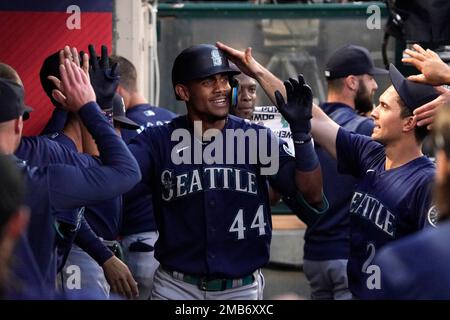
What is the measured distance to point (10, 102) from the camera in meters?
4.11

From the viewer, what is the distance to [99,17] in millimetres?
6895

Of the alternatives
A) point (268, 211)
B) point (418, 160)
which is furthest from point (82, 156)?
point (418, 160)

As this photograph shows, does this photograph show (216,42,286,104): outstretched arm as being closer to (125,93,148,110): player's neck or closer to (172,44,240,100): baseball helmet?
(172,44,240,100): baseball helmet

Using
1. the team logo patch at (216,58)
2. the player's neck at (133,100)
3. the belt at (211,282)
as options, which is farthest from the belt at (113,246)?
the player's neck at (133,100)

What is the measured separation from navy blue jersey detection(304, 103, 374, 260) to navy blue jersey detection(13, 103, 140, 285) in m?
3.05

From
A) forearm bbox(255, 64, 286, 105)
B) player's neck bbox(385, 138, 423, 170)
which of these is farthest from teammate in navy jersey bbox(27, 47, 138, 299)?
player's neck bbox(385, 138, 423, 170)

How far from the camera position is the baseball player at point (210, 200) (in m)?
5.32

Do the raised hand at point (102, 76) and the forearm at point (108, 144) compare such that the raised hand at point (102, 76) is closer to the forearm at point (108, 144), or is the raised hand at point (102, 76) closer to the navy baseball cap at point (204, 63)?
the navy baseball cap at point (204, 63)

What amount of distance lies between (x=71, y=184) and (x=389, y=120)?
184 cm

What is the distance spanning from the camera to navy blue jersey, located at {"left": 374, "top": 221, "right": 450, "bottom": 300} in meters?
2.72

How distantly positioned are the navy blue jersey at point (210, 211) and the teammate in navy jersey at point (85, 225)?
11.9 inches

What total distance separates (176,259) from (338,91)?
2687mm
